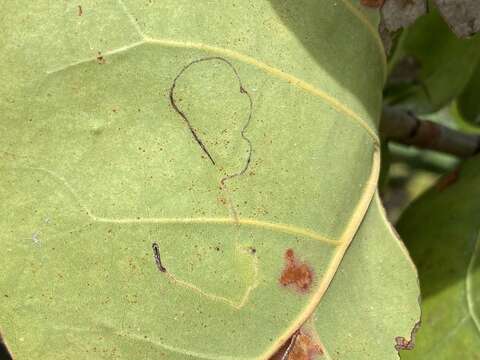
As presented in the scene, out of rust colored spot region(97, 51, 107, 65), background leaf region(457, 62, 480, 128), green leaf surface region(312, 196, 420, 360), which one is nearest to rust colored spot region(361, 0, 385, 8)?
green leaf surface region(312, 196, 420, 360)

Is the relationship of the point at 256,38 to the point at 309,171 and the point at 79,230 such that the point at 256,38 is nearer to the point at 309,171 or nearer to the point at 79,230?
the point at 309,171

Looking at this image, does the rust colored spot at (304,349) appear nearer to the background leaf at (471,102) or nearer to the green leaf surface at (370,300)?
the green leaf surface at (370,300)

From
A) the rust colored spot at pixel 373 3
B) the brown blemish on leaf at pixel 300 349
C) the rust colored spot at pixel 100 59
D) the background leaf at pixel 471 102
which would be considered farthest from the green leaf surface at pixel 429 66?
the rust colored spot at pixel 100 59

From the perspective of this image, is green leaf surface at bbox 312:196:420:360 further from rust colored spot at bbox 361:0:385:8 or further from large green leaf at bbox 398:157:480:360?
rust colored spot at bbox 361:0:385:8

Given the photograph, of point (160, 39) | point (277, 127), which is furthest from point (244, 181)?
point (160, 39)

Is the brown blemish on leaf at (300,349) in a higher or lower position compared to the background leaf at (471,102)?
higher

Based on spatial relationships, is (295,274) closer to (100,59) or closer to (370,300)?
(370,300)

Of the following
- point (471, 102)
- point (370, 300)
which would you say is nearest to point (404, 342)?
point (370, 300)

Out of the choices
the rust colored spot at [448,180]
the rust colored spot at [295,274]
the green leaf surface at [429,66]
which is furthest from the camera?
the green leaf surface at [429,66]
